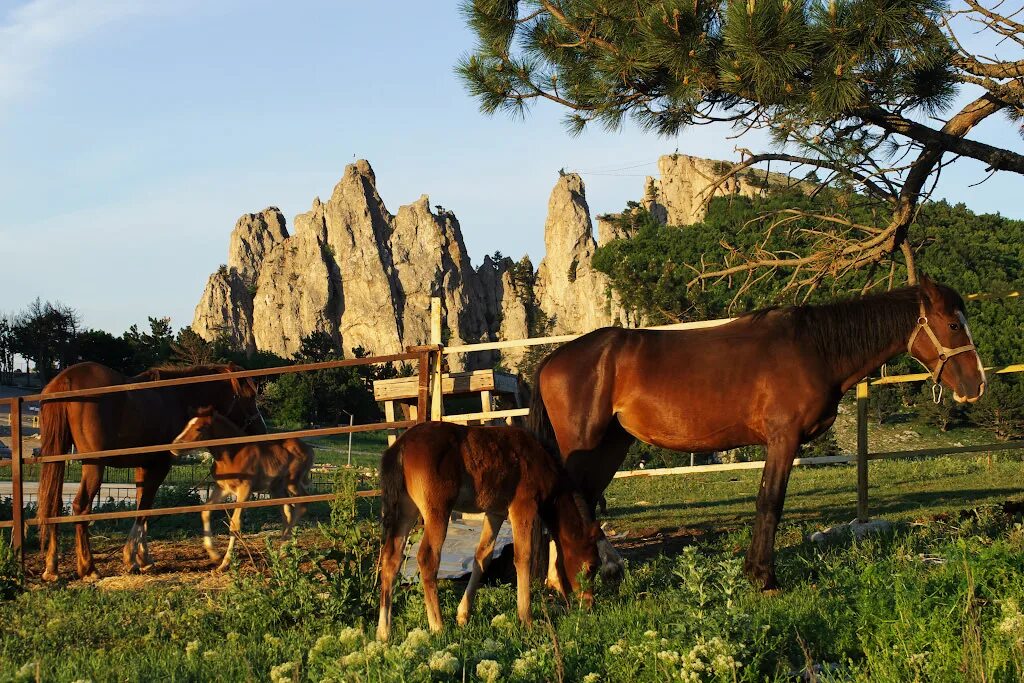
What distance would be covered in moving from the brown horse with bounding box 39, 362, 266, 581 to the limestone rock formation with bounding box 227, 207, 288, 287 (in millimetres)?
132675

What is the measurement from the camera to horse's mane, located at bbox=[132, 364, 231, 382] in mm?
9688

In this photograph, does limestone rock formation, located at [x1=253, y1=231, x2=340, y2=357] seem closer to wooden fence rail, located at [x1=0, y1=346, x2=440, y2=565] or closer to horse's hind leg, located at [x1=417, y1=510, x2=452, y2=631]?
wooden fence rail, located at [x1=0, y1=346, x2=440, y2=565]

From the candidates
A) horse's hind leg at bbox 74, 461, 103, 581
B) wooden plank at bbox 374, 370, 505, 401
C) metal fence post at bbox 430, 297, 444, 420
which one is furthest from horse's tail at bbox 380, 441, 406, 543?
horse's hind leg at bbox 74, 461, 103, 581

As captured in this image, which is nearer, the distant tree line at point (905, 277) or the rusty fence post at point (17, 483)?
the rusty fence post at point (17, 483)

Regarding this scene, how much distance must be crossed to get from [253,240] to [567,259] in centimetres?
5473

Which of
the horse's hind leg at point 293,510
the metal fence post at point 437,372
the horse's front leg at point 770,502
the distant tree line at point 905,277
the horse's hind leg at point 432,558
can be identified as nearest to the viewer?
the horse's hind leg at point 432,558

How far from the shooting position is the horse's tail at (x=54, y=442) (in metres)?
9.18

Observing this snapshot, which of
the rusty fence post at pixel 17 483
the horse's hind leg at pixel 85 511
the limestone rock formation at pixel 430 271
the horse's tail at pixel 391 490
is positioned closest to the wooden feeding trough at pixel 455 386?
the horse's hind leg at pixel 85 511

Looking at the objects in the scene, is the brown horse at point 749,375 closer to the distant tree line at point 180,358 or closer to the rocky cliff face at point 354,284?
the distant tree line at point 180,358

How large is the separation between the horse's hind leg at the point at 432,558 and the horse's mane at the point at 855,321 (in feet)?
10.2

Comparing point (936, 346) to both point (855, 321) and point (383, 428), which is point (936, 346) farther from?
point (383, 428)

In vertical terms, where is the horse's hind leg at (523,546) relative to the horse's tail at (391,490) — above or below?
below

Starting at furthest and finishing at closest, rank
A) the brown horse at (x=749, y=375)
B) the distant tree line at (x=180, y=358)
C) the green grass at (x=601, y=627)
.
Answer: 1. the distant tree line at (x=180, y=358)
2. the brown horse at (x=749, y=375)
3. the green grass at (x=601, y=627)

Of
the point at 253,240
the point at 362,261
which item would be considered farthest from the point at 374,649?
the point at 253,240
